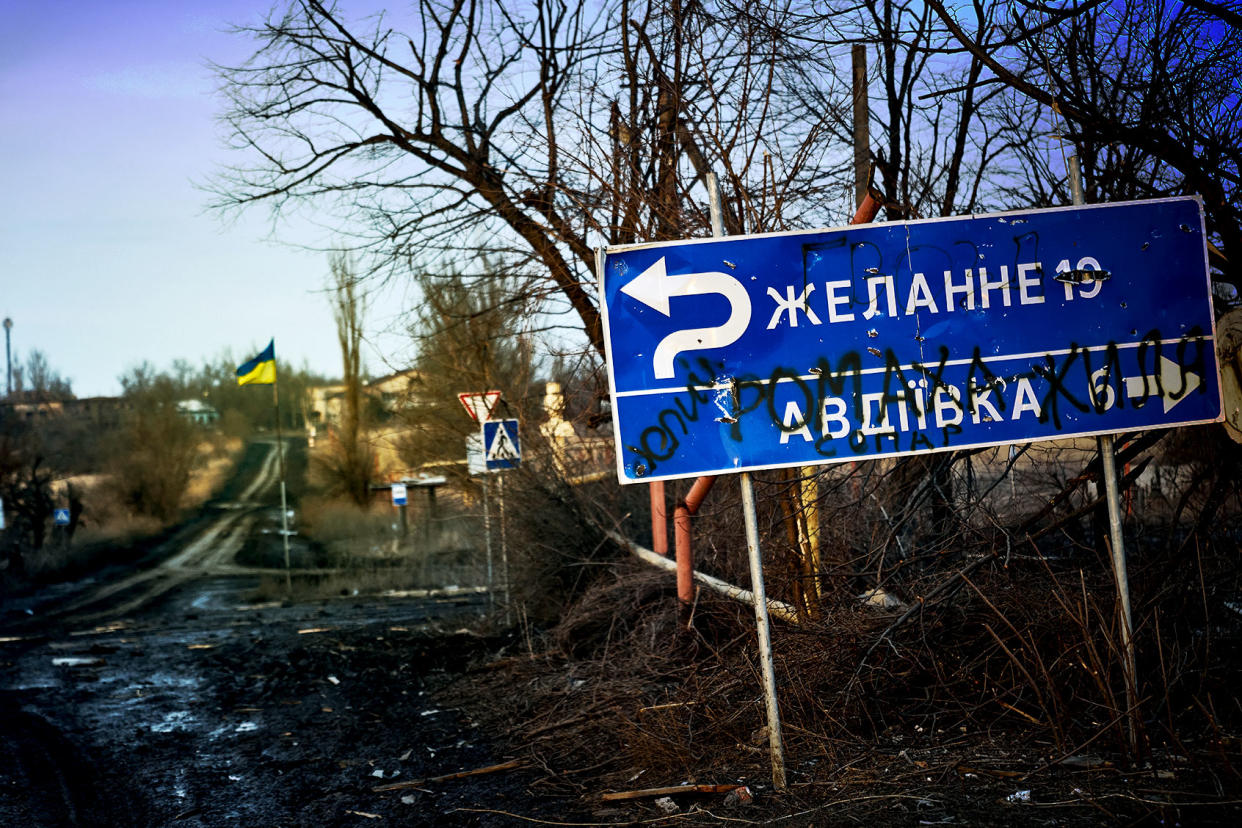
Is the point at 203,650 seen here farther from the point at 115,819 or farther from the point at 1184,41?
the point at 1184,41

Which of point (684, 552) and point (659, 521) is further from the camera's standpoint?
point (659, 521)

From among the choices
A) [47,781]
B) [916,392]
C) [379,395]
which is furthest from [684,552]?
[379,395]

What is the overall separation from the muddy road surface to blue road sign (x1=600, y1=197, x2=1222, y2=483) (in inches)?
91.1

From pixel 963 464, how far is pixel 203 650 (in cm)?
1012

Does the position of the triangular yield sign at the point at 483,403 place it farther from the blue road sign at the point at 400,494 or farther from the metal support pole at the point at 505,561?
the blue road sign at the point at 400,494

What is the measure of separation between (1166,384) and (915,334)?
108 centimetres

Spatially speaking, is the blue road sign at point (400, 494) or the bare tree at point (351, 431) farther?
the bare tree at point (351, 431)

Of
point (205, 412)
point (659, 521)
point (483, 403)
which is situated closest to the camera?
point (659, 521)

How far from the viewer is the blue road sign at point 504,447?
39.7 feet

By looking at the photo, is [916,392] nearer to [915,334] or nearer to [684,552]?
[915,334]

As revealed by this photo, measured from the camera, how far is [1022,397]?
4254 millimetres

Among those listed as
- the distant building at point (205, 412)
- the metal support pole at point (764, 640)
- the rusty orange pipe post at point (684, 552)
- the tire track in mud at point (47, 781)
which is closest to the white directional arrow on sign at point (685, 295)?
the metal support pole at point (764, 640)

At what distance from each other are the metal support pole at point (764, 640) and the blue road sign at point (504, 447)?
8.01 metres

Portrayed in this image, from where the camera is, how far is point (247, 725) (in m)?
8.13
